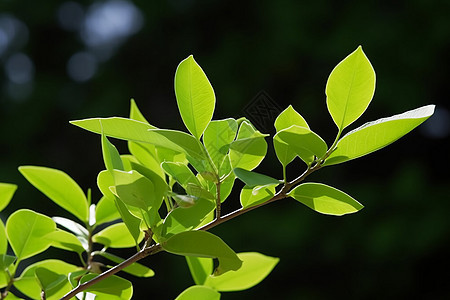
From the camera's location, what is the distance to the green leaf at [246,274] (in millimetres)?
398

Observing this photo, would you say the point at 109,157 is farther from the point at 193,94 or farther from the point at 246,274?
the point at 246,274

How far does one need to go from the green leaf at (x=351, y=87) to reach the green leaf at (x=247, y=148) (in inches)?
1.7

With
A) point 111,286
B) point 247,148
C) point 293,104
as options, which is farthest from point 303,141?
point 293,104

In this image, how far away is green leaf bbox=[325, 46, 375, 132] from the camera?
279mm

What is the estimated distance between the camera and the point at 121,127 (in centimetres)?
27

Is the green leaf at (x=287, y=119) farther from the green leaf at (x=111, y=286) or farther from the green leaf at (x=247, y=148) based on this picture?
the green leaf at (x=111, y=286)

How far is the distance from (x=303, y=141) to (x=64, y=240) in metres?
0.18

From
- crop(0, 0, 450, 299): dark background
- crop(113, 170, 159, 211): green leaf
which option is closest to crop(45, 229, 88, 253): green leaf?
crop(113, 170, 159, 211): green leaf

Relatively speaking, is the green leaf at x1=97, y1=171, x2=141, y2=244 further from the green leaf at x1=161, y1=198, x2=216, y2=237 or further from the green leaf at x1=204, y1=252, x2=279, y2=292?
the green leaf at x1=204, y1=252, x2=279, y2=292

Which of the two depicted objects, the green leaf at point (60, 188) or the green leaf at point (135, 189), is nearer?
the green leaf at point (135, 189)

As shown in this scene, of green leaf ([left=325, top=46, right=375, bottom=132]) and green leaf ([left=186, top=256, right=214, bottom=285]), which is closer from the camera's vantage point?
green leaf ([left=325, top=46, right=375, bottom=132])

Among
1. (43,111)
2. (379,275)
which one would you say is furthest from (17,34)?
(379,275)

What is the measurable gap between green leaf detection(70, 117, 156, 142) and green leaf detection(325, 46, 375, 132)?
10cm

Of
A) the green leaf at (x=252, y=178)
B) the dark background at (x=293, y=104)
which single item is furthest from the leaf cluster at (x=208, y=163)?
the dark background at (x=293, y=104)
